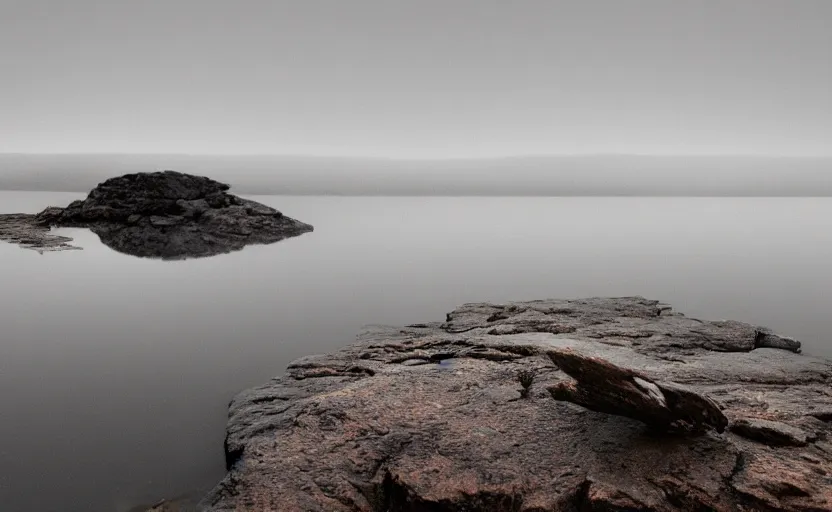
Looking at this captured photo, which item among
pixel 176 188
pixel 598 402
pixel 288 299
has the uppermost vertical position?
pixel 176 188

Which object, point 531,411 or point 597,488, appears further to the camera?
point 531,411

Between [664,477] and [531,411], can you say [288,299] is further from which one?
[664,477]

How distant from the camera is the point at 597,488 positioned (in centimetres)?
716

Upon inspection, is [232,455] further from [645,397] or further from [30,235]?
[30,235]

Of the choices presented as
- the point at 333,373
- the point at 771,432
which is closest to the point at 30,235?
the point at 333,373

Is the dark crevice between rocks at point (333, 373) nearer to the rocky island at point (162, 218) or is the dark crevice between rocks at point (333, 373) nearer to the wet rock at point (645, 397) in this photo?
the wet rock at point (645, 397)

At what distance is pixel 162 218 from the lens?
45.0 m

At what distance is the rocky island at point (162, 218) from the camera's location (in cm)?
4109

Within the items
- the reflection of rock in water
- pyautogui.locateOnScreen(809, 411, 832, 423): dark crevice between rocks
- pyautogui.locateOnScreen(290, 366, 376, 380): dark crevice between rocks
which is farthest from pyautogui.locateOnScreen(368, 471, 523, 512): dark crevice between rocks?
the reflection of rock in water

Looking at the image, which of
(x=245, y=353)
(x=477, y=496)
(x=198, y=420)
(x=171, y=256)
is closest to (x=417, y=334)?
(x=245, y=353)

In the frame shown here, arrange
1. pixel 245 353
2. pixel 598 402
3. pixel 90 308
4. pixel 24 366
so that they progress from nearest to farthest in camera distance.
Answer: pixel 598 402 < pixel 24 366 < pixel 245 353 < pixel 90 308

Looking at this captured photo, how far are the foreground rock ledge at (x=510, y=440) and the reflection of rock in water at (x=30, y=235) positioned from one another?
32.4 m

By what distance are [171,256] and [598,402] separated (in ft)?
104

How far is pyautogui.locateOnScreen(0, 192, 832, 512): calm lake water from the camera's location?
350 inches
